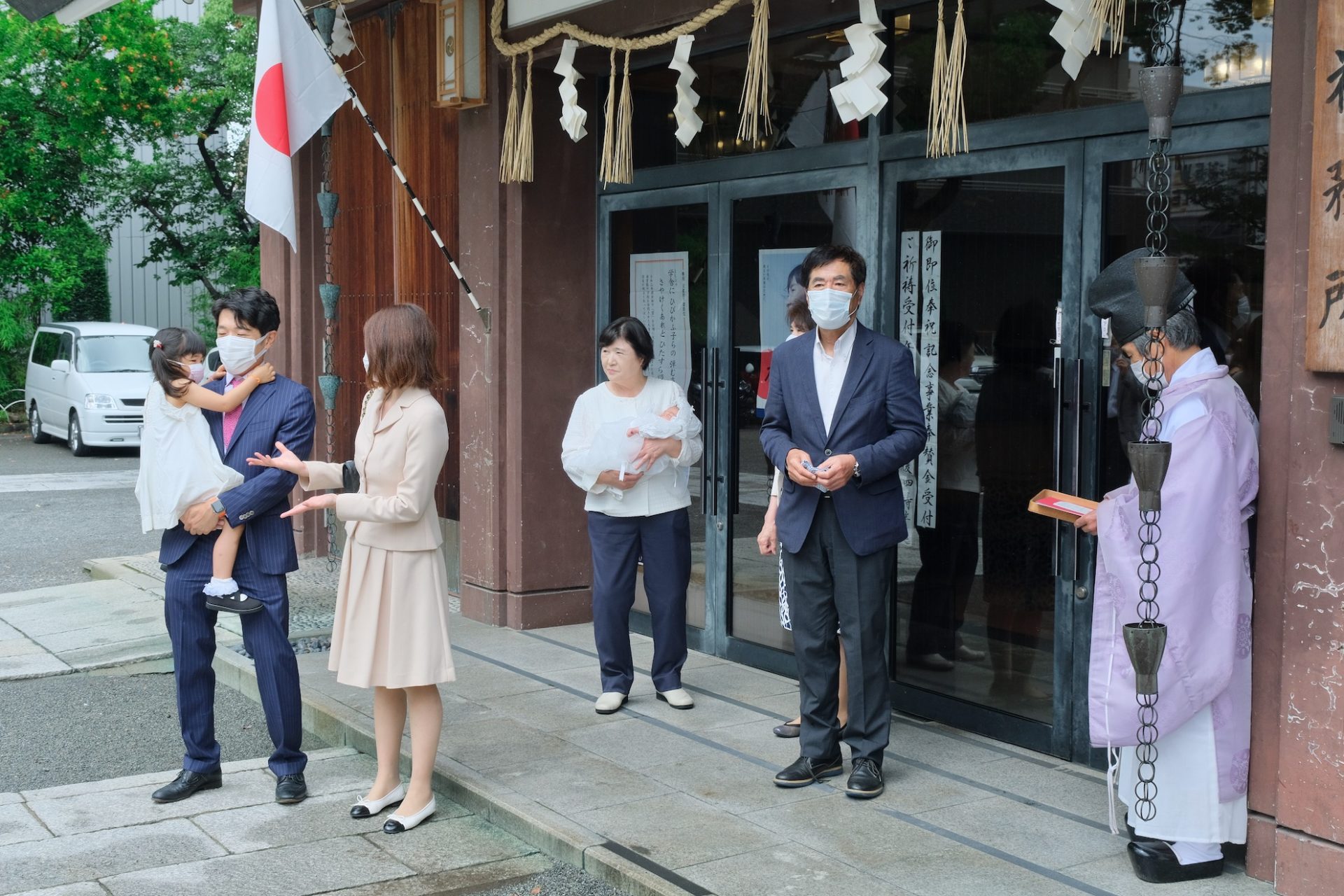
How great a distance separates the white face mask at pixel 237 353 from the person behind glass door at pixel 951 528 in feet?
9.37

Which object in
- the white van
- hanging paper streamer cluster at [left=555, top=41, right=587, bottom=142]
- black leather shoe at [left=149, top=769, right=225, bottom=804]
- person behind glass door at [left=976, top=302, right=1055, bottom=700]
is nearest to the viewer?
black leather shoe at [left=149, top=769, right=225, bottom=804]

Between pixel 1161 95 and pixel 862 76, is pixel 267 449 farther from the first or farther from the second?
pixel 1161 95

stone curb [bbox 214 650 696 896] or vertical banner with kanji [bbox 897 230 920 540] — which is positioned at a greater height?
vertical banner with kanji [bbox 897 230 920 540]

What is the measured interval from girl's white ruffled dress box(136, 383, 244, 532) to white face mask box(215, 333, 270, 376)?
221 millimetres

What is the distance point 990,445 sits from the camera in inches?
224

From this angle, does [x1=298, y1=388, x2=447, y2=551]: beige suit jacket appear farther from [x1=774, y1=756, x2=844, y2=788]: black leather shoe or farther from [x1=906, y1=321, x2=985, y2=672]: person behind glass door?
[x1=906, y1=321, x2=985, y2=672]: person behind glass door

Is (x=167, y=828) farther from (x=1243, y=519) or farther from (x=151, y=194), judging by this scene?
(x=151, y=194)

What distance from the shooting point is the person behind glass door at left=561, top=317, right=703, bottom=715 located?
20.5 feet

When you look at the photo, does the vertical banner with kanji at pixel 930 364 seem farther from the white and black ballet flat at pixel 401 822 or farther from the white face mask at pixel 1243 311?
the white and black ballet flat at pixel 401 822

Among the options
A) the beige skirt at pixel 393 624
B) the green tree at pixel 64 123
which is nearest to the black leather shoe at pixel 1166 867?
the beige skirt at pixel 393 624

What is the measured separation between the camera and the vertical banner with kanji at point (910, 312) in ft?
19.6

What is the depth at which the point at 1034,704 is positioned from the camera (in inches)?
218

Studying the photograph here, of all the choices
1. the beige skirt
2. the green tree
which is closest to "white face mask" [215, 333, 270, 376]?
the beige skirt

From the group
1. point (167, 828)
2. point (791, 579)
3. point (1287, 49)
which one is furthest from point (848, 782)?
point (1287, 49)
